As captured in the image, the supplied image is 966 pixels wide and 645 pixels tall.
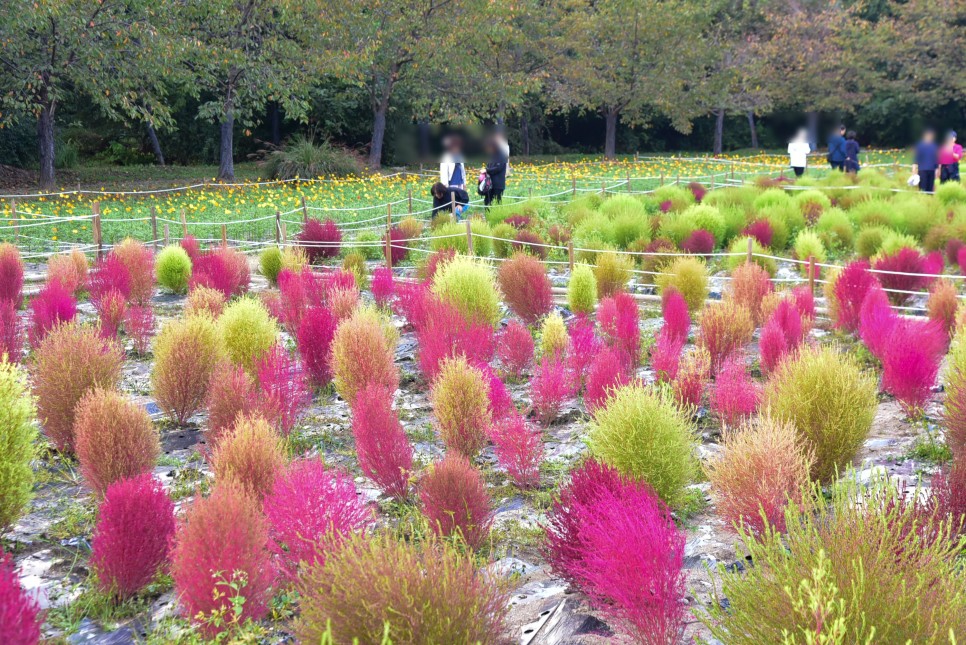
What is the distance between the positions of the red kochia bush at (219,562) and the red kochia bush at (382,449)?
118cm

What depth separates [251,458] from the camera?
12.6ft

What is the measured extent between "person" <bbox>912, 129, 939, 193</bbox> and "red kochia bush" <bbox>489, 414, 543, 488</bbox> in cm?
1320

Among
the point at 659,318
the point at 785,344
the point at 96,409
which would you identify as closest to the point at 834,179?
the point at 659,318

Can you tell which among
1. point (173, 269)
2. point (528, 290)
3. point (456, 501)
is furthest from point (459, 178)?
point (456, 501)

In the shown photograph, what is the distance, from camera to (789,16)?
33438mm

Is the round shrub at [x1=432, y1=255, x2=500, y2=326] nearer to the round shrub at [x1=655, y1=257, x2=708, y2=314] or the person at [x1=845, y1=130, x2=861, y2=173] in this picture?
the round shrub at [x1=655, y1=257, x2=708, y2=314]

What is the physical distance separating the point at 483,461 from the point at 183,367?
1894mm

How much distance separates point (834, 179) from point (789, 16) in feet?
64.4

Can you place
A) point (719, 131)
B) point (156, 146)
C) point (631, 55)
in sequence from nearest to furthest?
point (156, 146) → point (631, 55) → point (719, 131)

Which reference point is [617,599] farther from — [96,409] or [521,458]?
[96,409]

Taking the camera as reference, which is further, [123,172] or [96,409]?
[123,172]

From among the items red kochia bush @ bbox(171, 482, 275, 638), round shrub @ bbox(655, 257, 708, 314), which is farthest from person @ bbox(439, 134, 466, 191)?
red kochia bush @ bbox(171, 482, 275, 638)

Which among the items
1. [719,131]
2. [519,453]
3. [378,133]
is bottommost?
[519,453]

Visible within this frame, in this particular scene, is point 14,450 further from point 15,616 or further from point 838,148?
point 838,148
